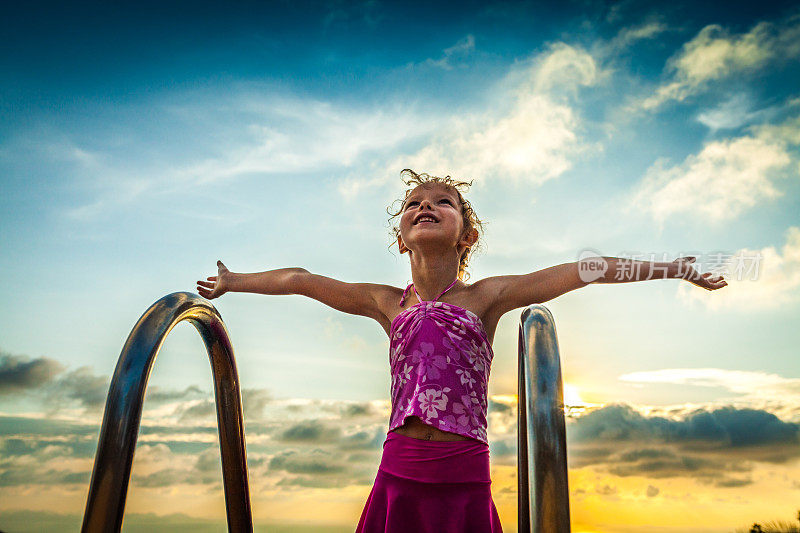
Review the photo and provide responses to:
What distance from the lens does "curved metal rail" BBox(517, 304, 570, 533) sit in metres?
1.68

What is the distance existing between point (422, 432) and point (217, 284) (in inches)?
57.3

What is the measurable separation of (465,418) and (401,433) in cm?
29

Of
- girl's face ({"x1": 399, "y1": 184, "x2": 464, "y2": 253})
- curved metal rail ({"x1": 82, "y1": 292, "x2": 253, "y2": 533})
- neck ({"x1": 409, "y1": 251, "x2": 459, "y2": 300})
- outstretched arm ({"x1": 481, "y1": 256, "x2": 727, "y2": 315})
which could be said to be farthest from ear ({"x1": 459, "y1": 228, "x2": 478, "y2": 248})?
curved metal rail ({"x1": 82, "y1": 292, "x2": 253, "y2": 533})

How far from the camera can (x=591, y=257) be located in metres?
2.95

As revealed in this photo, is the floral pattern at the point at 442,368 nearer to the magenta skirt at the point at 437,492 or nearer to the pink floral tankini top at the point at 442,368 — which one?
the pink floral tankini top at the point at 442,368

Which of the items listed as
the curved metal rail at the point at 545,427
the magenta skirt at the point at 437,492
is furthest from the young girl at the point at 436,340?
the curved metal rail at the point at 545,427

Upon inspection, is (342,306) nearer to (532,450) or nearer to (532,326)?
(532,326)

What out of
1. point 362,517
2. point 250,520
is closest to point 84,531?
point 250,520

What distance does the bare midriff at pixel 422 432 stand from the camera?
2807 millimetres

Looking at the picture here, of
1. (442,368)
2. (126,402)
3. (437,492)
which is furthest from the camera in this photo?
(442,368)

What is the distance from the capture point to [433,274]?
11.1ft

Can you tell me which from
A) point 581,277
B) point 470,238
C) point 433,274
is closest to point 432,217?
point 433,274

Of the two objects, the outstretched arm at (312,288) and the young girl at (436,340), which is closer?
the young girl at (436,340)

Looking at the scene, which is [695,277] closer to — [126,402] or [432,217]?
[432,217]
